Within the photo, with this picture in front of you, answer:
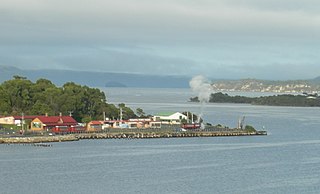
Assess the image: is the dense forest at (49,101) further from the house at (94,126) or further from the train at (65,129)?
the train at (65,129)

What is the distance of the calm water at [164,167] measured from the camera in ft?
114

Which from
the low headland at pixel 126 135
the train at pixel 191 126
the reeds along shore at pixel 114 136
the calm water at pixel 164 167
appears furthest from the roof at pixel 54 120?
the train at pixel 191 126

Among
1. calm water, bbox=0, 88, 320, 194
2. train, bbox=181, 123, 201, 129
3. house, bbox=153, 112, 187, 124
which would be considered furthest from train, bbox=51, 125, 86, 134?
house, bbox=153, 112, 187, 124

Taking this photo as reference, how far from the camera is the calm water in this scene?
3466 cm

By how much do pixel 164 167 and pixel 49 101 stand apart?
30.4 metres

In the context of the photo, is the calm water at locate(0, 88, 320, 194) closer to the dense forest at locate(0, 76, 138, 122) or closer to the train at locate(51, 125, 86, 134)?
the train at locate(51, 125, 86, 134)

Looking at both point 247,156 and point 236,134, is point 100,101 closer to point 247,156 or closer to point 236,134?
point 236,134


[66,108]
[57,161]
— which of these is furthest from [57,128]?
[57,161]

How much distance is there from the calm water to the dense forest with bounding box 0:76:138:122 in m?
12.5

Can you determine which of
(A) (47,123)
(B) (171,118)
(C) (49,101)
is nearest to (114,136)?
(A) (47,123)

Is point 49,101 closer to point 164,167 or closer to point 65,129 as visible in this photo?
point 65,129

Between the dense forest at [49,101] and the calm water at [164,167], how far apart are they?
1253 cm

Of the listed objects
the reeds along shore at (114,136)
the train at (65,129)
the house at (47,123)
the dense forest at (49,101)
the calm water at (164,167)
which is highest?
the dense forest at (49,101)

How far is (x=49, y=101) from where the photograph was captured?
230 feet
